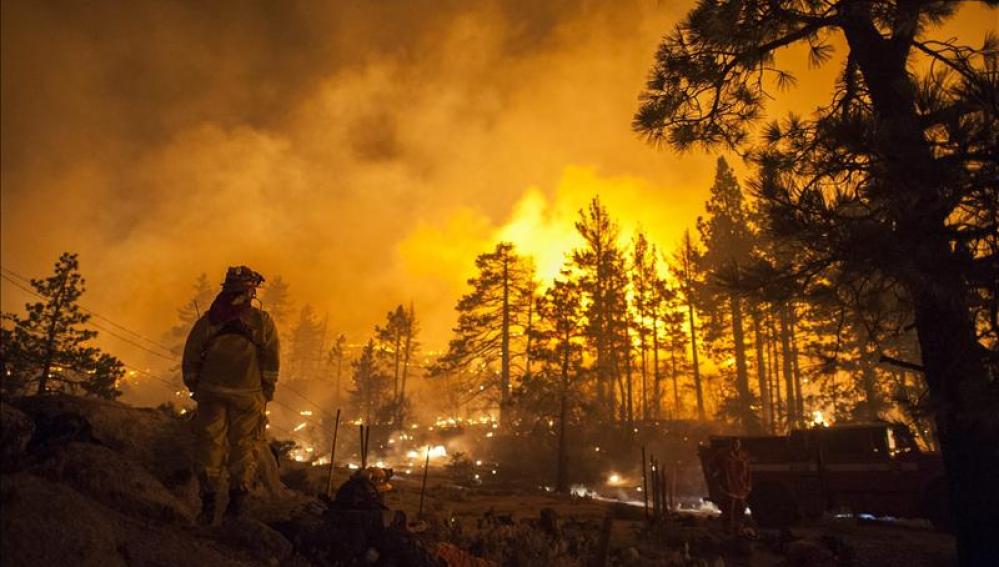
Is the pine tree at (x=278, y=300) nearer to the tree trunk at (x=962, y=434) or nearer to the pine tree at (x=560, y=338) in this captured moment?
the pine tree at (x=560, y=338)

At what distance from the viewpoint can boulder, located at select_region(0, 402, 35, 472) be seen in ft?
11.7

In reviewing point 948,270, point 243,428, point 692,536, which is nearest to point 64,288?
point 243,428

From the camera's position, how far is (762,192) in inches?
209

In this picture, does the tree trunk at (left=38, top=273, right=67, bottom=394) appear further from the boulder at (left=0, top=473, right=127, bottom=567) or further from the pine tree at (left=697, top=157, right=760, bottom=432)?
the pine tree at (left=697, top=157, right=760, bottom=432)

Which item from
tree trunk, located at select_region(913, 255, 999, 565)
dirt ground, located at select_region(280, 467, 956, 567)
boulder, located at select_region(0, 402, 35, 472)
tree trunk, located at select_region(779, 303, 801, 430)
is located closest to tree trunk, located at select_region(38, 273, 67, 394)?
dirt ground, located at select_region(280, 467, 956, 567)

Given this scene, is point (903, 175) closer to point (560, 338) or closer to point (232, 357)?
point (232, 357)

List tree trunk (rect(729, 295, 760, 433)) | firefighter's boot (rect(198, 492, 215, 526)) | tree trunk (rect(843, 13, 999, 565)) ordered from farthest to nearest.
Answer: tree trunk (rect(729, 295, 760, 433)) < firefighter's boot (rect(198, 492, 215, 526)) < tree trunk (rect(843, 13, 999, 565))

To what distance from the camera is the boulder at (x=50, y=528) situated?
2.79m

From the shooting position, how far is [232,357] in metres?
5.27

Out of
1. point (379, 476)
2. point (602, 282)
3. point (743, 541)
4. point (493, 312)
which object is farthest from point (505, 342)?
point (379, 476)

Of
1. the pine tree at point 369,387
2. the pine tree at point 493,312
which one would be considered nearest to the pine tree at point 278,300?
the pine tree at point 369,387

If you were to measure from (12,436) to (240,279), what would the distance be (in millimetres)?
2367

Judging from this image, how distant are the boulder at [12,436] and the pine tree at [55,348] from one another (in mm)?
15594

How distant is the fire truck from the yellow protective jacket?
10216 mm
